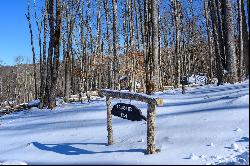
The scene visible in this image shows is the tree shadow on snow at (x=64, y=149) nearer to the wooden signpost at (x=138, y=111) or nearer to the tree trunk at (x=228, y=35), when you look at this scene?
the wooden signpost at (x=138, y=111)

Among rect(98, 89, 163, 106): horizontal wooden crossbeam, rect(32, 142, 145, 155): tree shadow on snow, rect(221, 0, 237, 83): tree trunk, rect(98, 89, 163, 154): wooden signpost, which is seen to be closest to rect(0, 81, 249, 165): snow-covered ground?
rect(32, 142, 145, 155): tree shadow on snow

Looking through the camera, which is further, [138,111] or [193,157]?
[138,111]

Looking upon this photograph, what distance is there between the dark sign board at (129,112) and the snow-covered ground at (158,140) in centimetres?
58

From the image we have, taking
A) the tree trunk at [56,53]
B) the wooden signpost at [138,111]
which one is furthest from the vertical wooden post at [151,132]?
the tree trunk at [56,53]

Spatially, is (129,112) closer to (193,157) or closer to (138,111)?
(138,111)

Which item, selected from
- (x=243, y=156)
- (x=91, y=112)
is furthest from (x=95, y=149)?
(x=91, y=112)

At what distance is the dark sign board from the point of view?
736 centimetres

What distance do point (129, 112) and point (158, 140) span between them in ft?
2.58

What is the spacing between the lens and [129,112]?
24.7ft

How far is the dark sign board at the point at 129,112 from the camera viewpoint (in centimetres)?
736

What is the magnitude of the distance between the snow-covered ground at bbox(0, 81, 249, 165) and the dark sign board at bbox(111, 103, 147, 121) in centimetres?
58

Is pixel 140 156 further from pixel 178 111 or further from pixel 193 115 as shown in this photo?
pixel 178 111

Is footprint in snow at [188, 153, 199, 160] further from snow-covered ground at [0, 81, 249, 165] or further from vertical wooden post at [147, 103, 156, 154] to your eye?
vertical wooden post at [147, 103, 156, 154]

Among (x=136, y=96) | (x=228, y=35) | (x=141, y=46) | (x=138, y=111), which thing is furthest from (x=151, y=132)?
(x=141, y=46)
